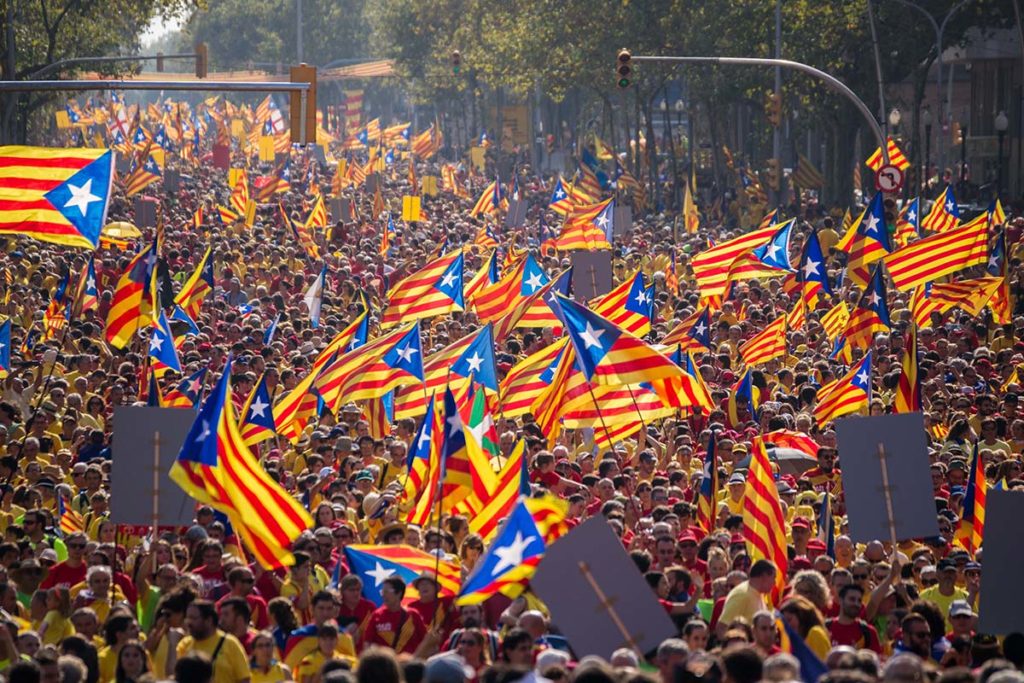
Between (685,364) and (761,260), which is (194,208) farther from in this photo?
(685,364)

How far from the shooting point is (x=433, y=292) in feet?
64.8

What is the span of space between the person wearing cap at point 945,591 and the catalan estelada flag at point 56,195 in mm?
7392

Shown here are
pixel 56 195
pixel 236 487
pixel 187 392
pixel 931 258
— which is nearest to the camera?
pixel 236 487

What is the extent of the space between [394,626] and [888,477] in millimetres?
2995

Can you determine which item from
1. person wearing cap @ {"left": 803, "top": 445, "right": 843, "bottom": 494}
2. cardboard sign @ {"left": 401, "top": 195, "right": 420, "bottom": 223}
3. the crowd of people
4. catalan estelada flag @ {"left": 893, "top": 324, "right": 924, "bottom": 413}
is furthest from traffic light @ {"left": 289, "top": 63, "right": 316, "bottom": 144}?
cardboard sign @ {"left": 401, "top": 195, "right": 420, "bottom": 223}

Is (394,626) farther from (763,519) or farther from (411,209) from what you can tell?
(411,209)

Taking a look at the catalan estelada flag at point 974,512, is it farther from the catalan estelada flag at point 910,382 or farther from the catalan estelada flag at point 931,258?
the catalan estelada flag at point 931,258

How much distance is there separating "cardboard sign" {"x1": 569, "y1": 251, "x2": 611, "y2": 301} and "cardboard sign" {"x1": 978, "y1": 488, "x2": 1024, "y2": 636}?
46.0 feet

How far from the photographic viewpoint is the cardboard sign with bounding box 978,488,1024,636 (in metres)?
10.1

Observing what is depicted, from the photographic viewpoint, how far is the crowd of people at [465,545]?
902 centimetres

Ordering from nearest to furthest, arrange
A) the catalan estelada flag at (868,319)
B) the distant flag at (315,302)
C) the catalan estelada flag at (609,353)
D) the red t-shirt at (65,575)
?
1. the red t-shirt at (65,575)
2. the catalan estelada flag at (609,353)
3. the catalan estelada flag at (868,319)
4. the distant flag at (315,302)

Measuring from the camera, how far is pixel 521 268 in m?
21.2

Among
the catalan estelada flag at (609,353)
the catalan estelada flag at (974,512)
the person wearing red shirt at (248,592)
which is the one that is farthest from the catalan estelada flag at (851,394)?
the person wearing red shirt at (248,592)

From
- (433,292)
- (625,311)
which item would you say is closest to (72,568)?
(625,311)
